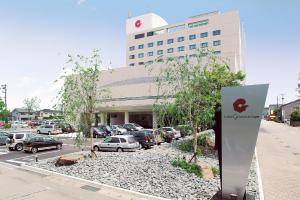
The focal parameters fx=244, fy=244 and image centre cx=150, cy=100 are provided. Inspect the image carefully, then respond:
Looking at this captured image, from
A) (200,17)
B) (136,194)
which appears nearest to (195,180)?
(136,194)

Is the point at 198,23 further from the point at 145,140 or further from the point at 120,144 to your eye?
the point at 120,144

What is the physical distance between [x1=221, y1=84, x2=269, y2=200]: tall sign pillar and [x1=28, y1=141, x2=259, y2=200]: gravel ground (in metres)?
2.84

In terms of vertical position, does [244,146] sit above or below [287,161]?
above

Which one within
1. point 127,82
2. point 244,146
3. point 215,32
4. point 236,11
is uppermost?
point 236,11

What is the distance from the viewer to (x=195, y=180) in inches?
448

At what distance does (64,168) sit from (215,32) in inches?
2251

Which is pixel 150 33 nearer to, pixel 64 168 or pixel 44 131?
pixel 44 131

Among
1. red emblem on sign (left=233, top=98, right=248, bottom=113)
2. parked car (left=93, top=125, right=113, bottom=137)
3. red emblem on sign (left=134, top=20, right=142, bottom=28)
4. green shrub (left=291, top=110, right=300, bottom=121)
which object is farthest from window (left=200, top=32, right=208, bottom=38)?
red emblem on sign (left=233, top=98, right=248, bottom=113)

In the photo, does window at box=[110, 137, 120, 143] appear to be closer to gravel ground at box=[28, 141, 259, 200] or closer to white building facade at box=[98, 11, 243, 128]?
gravel ground at box=[28, 141, 259, 200]

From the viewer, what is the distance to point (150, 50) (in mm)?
73750

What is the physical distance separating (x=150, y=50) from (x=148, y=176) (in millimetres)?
64760

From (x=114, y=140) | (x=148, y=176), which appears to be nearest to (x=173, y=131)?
(x=114, y=140)

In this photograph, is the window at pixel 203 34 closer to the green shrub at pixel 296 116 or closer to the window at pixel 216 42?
the window at pixel 216 42

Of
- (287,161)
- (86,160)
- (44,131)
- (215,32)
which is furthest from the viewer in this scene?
(215,32)
